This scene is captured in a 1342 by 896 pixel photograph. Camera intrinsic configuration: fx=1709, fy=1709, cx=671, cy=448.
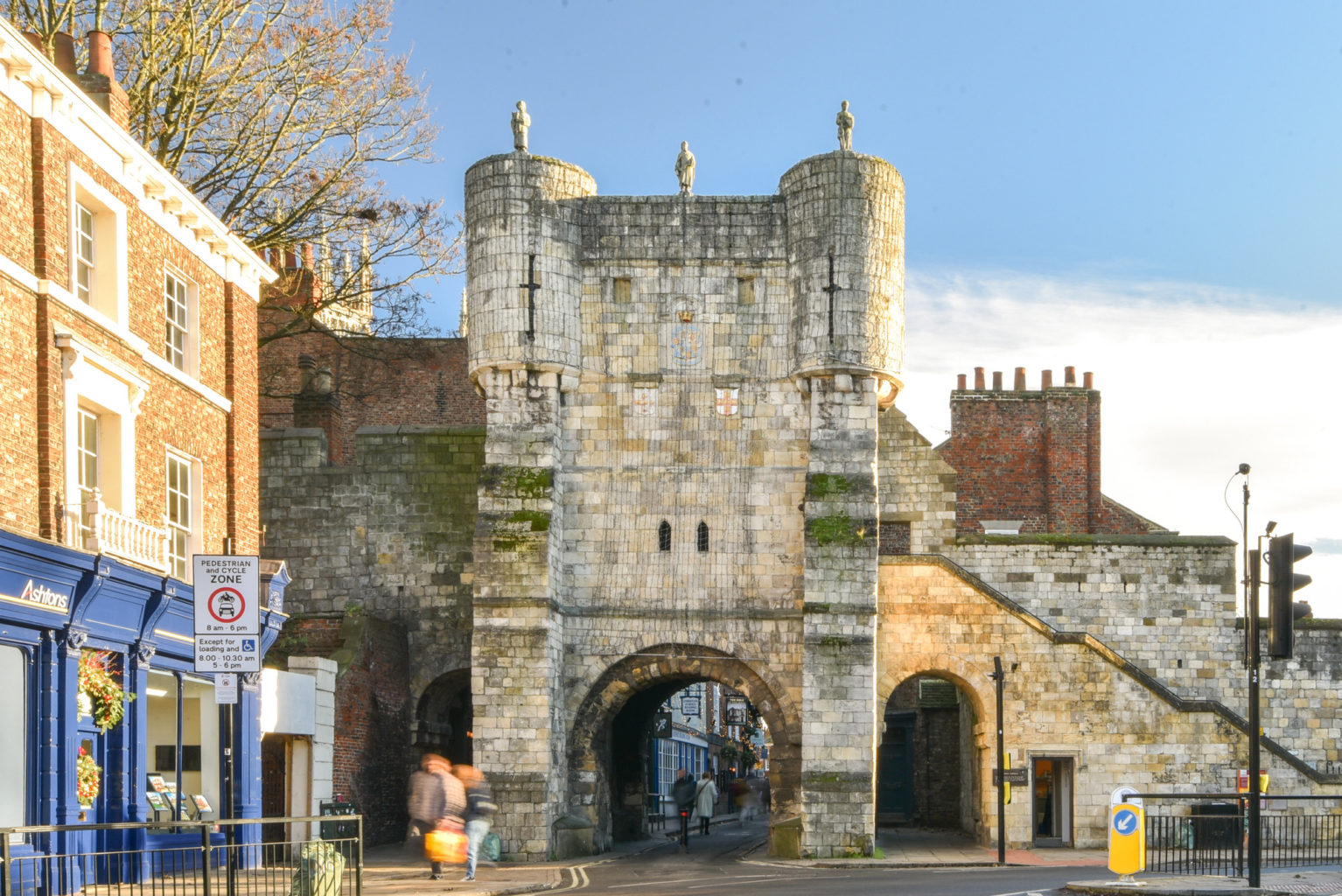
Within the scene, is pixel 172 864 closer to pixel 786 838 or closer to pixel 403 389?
pixel 786 838

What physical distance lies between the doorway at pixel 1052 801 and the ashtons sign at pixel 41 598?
57.7 feet

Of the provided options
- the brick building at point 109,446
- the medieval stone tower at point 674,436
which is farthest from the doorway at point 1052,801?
the brick building at point 109,446

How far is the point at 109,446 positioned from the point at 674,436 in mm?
11816

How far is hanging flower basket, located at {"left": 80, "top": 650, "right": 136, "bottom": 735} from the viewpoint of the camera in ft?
61.8

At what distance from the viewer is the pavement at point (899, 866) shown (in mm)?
17953

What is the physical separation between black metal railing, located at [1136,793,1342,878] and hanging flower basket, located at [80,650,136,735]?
1243cm

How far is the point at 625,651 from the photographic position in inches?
1160

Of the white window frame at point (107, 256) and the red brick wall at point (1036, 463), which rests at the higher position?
the white window frame at point (107, 256)

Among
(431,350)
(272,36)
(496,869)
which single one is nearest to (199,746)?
(496,869)

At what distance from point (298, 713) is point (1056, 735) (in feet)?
42.2

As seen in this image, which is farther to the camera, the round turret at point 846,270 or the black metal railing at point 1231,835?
the round turret at point 846,270

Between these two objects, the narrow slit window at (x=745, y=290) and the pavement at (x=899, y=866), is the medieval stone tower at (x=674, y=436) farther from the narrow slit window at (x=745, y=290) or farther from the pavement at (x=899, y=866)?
the pavement at (x=899, y=866)

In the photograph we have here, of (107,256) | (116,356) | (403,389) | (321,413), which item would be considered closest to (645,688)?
(321,413)

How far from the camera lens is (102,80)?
21625 mm
